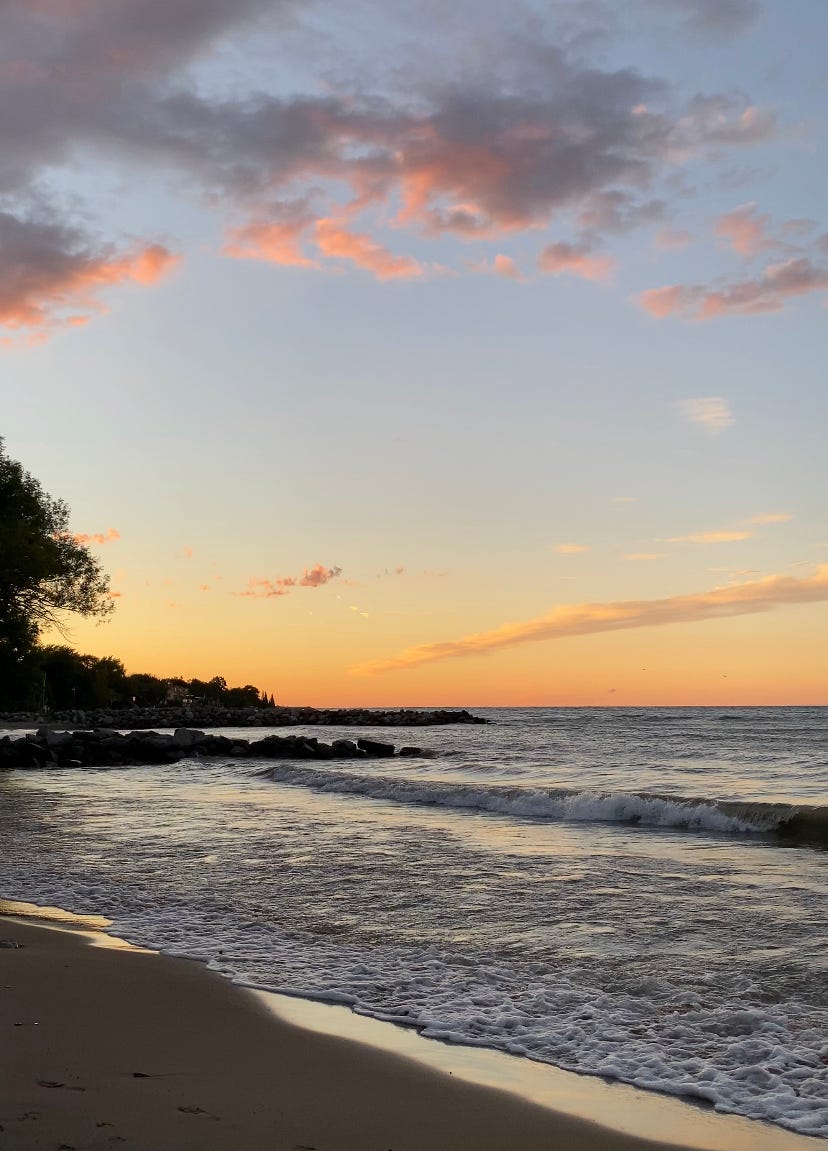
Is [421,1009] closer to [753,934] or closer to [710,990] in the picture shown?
[710,990]

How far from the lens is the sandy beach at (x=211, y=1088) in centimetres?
413

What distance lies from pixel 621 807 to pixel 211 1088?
14.8 m

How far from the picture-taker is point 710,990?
6.80 m

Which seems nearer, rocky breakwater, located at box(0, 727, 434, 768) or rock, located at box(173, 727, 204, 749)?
rocky breakwater, located at box(0, 727, 434, 768)

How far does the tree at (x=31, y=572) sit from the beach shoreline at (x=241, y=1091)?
31.6 meters

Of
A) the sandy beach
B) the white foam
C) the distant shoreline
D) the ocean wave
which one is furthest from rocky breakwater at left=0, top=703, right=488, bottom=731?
the sandy beach

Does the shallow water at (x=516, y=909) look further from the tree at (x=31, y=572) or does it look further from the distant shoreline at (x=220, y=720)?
the distant shoreline at (x=220, y=720)

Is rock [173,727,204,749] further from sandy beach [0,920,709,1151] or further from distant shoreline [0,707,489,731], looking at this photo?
distant shoreline [0,707,489,731]

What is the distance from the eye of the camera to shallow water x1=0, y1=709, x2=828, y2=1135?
5.89 meters

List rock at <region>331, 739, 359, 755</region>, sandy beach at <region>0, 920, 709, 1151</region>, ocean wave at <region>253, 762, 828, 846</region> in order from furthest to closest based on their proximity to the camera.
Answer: rock at <region>331, 739, 359, 755</region>
ocean wave at <region>253, 762, 828, 846</region>
sandy beach at <region>0, 920, 709, 1151</region>

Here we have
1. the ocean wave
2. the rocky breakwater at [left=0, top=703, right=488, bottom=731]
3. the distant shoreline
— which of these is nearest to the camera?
the ocean wave

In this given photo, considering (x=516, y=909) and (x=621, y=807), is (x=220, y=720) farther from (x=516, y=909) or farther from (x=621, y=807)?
(x=516, y=909)

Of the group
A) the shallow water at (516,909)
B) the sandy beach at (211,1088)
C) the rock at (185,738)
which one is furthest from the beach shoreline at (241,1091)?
the rock at (185,738)

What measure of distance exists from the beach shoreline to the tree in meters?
31.6
